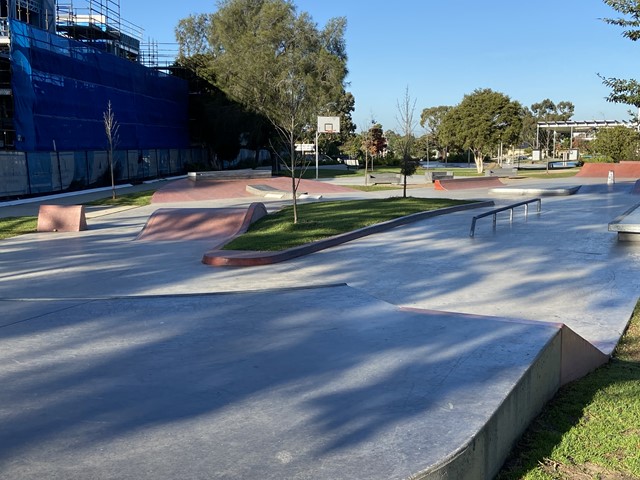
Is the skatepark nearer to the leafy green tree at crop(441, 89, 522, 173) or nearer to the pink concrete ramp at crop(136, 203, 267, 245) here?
the pink concrete ramp at crop(136, 203, 267, 245)

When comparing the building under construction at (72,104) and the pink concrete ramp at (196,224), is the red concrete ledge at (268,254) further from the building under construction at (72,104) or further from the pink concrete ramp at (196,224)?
the building under construction at (72,104)

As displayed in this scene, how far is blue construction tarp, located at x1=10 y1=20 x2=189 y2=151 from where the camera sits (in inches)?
1079

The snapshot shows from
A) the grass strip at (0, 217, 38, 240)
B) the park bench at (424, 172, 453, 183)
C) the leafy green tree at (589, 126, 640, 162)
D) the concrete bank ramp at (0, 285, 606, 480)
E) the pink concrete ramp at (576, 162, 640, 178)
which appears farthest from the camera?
the leafy green tree at (589, 126, 640, 162)

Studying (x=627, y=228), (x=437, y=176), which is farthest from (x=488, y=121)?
(x=627, y=228)

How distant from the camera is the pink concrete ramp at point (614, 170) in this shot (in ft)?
133

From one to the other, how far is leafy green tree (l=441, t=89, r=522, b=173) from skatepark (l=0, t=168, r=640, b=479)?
34827mm

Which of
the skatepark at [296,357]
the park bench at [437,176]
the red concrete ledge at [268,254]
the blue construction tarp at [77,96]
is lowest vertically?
the skatepark at [296,357]

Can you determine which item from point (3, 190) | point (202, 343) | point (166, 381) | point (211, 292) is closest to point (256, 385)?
point (166, 381)

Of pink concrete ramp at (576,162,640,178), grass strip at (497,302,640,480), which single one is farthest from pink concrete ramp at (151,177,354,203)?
grass strip at (497,302,640,480)

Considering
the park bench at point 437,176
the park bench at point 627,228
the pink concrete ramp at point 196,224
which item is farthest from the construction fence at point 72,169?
the park bench at point 627,228

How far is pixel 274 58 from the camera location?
165ft

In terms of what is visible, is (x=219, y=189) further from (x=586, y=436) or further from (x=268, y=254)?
(x=586, y=436)

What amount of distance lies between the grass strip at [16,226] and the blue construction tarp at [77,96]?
9.71 meters

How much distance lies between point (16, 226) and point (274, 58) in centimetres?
3607
